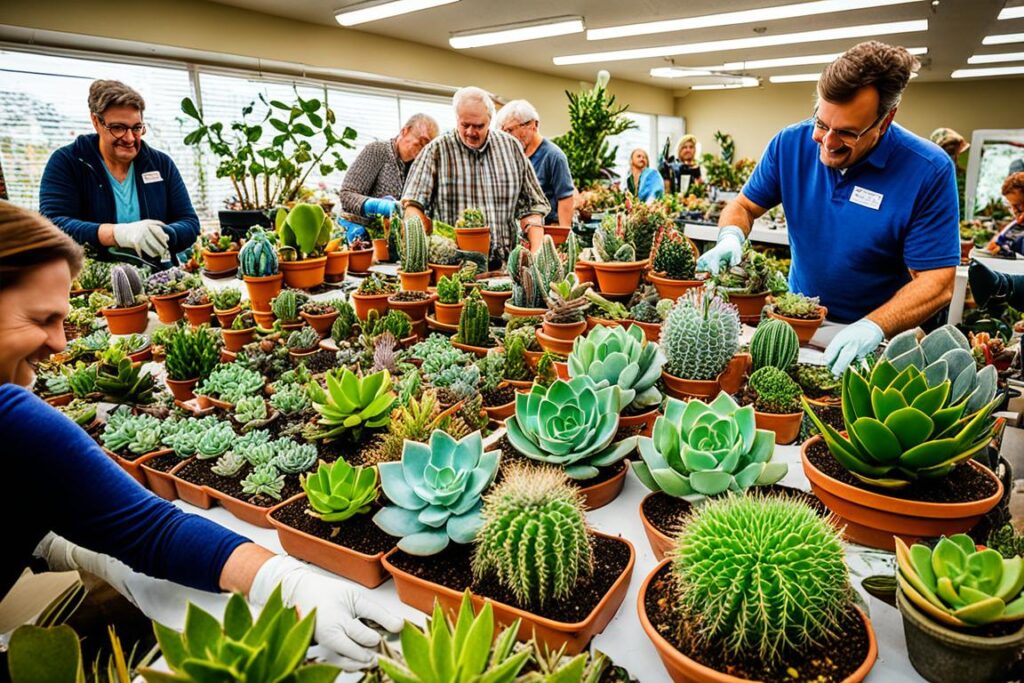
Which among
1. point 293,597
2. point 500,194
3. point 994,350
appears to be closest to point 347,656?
→ point 293,597

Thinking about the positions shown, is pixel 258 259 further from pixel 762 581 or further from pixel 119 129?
pixel 762 581

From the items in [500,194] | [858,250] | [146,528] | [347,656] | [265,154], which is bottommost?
[347,656]

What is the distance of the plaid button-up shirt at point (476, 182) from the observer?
3.12m

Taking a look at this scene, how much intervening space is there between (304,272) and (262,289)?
24 cm

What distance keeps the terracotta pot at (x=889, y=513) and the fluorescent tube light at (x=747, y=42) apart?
8.64 m

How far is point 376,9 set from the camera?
20.6ft

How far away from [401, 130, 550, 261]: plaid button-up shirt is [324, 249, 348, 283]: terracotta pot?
1.74 ft

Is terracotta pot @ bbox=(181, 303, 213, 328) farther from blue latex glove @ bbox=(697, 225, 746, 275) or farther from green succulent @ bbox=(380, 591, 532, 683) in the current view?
green succulent @ bbox=(380, 591, 532, 683)

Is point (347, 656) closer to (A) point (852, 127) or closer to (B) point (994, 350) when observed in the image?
(B) point (994, 350)

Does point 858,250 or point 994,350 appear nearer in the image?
point 994,350

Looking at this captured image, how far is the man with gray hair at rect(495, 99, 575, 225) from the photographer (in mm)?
4020

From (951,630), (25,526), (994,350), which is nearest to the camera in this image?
(951,630)

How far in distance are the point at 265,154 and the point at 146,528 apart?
10.0 feet

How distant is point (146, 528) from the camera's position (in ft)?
3.11
